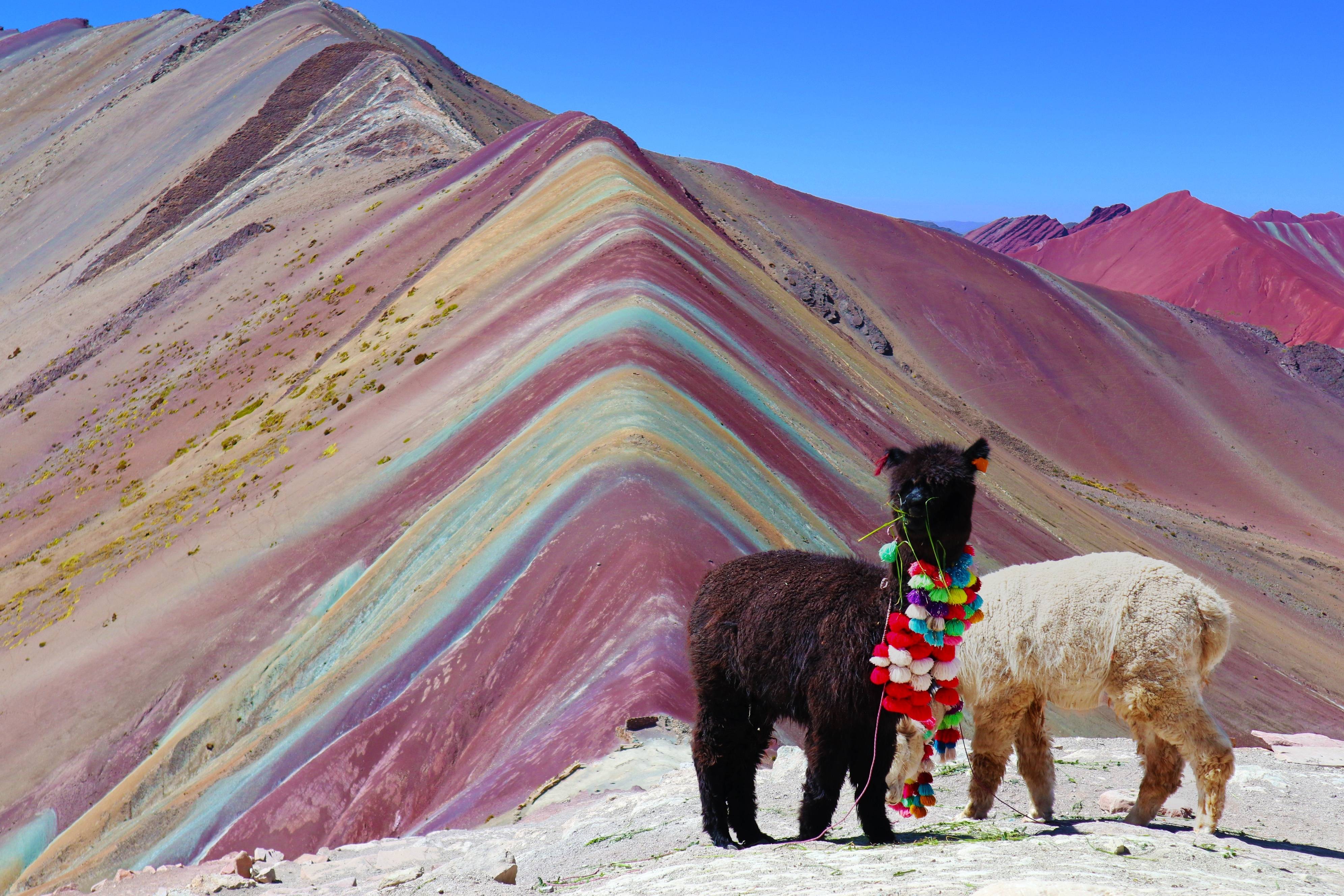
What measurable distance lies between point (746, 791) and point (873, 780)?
34.1 inches

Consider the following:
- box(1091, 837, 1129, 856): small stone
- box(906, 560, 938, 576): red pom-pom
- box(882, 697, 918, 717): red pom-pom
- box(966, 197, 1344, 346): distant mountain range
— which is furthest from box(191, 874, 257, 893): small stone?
box(966, 197, 1344, 346): distant mountain range

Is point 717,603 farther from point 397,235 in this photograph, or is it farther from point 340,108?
point 340,108

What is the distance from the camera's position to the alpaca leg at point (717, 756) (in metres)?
6.78

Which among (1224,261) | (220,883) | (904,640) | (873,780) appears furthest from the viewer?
(1224,261)

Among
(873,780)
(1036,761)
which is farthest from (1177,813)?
(873,780)

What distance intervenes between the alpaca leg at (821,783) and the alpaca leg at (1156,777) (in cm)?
231

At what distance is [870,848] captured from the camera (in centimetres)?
614

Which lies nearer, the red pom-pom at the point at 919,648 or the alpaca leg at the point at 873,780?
the red pom-pom at the point at 919,648

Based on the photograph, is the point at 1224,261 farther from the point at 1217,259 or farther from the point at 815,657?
the point at 815,657

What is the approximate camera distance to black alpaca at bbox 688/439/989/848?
20.5 ft

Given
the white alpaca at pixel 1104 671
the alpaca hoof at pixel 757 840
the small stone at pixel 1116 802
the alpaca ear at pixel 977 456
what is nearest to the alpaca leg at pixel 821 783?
the alpaca hoof at pixel 757 840

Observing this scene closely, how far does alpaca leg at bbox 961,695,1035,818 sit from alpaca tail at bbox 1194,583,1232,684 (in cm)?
118

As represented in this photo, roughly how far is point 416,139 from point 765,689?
1846 inches

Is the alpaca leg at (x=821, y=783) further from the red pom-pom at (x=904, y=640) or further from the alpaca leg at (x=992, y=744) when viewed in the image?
the alpaca leg at (x=992, y=744)
